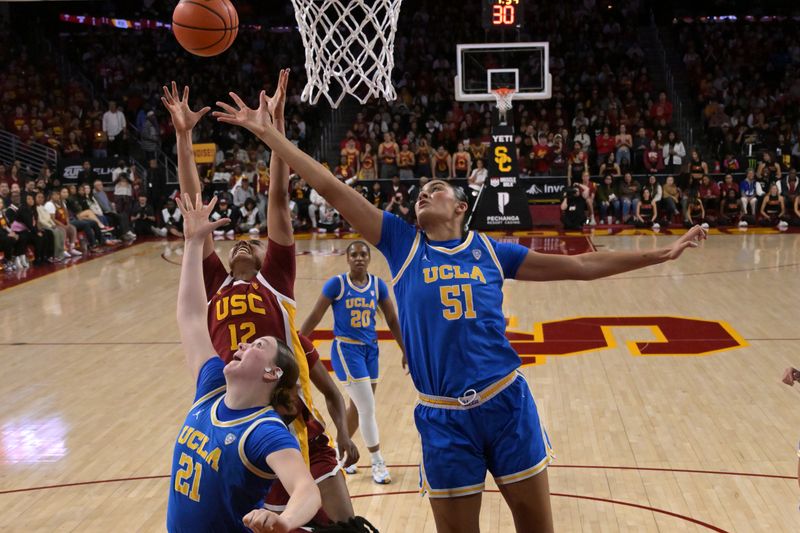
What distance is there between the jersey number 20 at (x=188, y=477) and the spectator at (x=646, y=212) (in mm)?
18223

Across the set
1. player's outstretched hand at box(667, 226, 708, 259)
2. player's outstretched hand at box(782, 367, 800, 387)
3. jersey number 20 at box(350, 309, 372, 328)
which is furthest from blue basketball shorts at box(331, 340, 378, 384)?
player's outstretched hand at box(667, 226, 708, 259)

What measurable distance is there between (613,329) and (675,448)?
412 centimetres

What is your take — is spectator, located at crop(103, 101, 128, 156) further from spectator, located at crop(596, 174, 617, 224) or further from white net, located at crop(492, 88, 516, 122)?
spectator, located at crop(596, 174, 617, 224)

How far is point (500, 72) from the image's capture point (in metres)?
18.7

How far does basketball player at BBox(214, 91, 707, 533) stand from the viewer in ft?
12.7

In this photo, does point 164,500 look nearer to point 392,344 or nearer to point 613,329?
point 392,344

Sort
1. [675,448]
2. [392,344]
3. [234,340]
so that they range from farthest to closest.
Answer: [392,344] < [675,448] < [234,340]

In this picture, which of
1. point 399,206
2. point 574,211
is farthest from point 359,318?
point 574,211

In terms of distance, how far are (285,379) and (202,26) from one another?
11.6 ft

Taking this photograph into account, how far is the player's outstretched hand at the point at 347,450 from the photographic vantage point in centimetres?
446

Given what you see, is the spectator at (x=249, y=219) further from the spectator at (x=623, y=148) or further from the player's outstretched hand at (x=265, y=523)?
the player's outstretched hand at (x=265, y=523)

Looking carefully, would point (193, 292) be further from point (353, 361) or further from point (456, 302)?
point (353, 361)

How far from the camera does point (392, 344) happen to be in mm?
10578

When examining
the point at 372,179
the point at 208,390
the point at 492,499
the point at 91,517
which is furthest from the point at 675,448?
the point at 372,179
